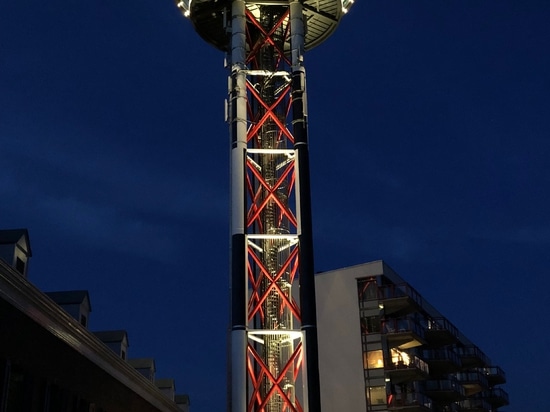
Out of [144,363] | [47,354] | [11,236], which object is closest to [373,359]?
[144,363]

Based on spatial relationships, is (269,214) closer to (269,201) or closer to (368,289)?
(269,201)

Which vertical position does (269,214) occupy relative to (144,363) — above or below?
above

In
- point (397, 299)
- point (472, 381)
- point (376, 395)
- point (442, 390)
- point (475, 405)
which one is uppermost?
point (397, 299)

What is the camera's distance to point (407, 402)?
2477 inches

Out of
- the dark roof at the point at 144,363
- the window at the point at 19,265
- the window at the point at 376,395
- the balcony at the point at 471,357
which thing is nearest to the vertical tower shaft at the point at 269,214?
the dark roof at the point at 144,363

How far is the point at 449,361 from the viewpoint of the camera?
7375cm

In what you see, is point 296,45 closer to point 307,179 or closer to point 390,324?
Answer: point 307,179

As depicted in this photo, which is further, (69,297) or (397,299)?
(397,299)

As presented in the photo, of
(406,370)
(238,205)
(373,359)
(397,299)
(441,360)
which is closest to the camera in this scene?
(238,205)

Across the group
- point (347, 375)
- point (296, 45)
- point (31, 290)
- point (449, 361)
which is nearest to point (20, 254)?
point (31, 290)

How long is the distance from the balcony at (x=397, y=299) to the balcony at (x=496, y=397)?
34.1 meters

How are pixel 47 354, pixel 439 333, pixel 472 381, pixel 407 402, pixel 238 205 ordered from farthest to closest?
pixel 472 381 → pixel 439 333 → pixel 407 402 → pixel 238 205 → pixel 47 354

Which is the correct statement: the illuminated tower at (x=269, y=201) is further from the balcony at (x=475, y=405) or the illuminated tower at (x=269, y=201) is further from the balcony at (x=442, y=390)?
the balcony at (x=475, y=405)

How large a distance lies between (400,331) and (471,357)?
24160 mm
